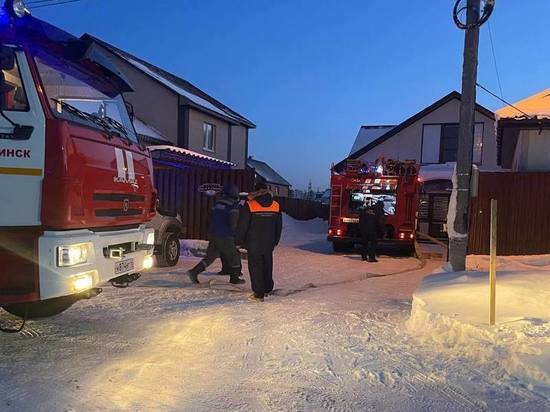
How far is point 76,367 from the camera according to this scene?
4797 mm

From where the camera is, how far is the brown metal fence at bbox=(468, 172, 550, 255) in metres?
13.3

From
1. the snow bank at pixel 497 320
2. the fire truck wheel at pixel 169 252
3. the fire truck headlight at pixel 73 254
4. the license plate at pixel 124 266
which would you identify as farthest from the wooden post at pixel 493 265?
the fire truck wheel at pixel 169 252

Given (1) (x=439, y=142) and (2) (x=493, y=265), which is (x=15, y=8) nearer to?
(2) (x=493, y=265)

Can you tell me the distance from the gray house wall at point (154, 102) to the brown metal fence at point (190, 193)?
27.4 ft

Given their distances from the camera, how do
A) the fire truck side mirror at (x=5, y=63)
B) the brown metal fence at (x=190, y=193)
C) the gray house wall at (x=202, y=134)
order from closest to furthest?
the fire truck side mirror at (x=5, y=63), the brown metal fence at (x=190, y=193), the gray house wall at (x=202, y=134)

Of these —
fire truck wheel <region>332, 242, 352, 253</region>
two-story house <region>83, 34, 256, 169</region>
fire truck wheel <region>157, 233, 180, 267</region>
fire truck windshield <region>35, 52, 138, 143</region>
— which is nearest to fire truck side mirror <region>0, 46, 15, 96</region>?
fire truck windshield <region>35, 52, 138, 143</region>

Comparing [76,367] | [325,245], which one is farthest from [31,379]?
[325,245]

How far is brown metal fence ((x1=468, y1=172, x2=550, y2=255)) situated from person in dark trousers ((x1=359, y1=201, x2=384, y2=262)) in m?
2.47

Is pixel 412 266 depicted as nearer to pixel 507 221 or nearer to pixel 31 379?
pixel 507 221

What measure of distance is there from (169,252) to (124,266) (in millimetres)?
5546

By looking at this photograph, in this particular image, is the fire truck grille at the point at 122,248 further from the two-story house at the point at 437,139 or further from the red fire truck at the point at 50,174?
the two-story house at the point at 437,139

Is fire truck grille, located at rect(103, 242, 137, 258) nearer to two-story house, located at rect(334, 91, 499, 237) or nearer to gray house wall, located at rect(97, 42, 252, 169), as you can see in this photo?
gray house wall, located at rect(97, 42, 252, 169)

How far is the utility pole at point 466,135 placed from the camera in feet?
26.7

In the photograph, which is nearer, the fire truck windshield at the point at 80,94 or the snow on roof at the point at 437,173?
the fire truck windshield at the point at 80,94
